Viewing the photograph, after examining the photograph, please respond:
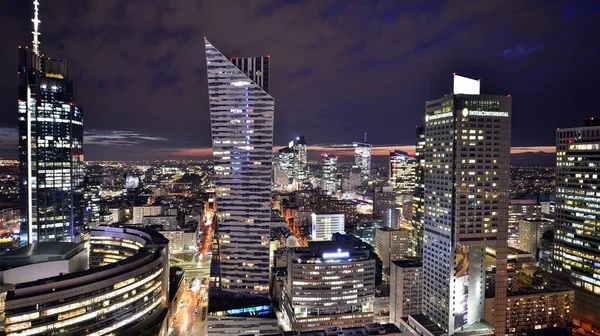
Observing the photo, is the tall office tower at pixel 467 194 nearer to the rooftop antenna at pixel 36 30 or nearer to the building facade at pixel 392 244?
the building facade at pixel 392 244

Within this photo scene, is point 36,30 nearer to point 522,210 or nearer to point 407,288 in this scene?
point 407,288

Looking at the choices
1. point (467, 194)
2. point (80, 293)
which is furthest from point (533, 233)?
point (80, 293)

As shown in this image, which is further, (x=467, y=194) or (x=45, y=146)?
(x=45, y=146)

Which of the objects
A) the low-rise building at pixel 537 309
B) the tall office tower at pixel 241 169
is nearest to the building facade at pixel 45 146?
the tall office tower at pixel 241 169

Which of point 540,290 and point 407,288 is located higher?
point 540,290

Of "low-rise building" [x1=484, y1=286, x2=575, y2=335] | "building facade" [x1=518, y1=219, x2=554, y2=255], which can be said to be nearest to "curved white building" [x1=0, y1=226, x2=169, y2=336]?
"low-rise building" [x1=484, y1=286, x2=575, y2=335]

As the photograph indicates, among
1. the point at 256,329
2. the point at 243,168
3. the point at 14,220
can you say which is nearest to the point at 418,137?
the point at 243,168

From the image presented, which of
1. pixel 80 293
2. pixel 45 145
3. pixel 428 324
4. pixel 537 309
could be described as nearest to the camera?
pixel 80 293

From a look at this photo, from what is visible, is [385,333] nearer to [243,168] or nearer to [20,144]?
[243,168]
